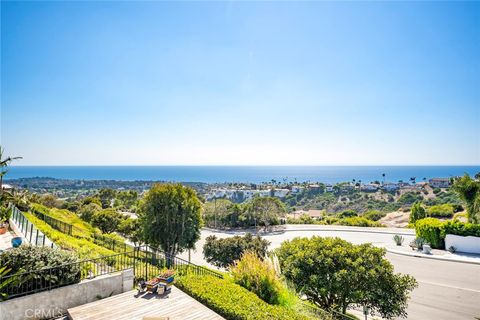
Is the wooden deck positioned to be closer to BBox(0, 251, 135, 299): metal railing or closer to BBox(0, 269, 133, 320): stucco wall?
BBox(0, 269, 133, 320): stucco wall

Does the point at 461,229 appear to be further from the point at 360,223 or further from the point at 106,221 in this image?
the point at 106,221

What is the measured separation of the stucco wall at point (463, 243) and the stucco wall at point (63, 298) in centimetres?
2587

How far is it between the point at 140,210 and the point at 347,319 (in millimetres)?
15255

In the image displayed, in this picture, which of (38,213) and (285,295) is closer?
(285,295)

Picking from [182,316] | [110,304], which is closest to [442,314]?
[182,316]

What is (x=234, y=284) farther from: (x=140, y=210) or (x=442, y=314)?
(x=140, y=210)

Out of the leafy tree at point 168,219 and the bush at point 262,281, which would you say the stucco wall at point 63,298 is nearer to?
the bush at point 262,281

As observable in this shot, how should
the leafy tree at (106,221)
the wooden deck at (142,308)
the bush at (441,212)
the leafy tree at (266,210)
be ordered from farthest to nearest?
the bush at (441,212) → the leafy tree at (266,210) → the leafy tree at (106,221) → the wooden deck at (142,308)

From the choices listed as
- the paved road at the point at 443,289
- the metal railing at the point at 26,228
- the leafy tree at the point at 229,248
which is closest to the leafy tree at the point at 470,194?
the paved road at the point at 443,289

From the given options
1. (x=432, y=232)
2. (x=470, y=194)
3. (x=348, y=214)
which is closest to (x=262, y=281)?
(x=432, y=232)

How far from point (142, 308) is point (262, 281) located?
11.0ft

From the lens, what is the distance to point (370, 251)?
9789 millimetres

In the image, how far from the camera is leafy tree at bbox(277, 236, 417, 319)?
29.7ft

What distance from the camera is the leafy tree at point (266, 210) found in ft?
129
